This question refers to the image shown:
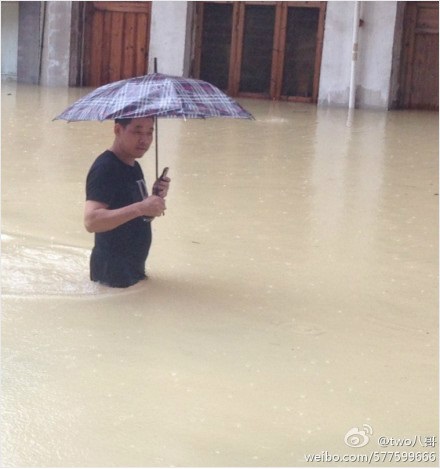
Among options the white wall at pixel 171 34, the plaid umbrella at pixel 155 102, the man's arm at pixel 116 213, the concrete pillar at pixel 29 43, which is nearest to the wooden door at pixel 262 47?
the white wall at pixel 171 34

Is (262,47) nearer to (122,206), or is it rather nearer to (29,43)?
(29,43)

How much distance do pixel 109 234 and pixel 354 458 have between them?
7.22 ft

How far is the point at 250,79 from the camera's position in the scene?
19516 millimetres

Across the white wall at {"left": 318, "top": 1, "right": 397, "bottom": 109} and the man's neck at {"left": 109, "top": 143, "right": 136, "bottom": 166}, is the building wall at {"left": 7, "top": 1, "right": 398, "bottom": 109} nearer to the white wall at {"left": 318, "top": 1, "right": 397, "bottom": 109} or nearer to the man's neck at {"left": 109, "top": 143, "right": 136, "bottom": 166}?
the white wall at {"left": 318, "top": 1, "right": 397, "bottom": 109}

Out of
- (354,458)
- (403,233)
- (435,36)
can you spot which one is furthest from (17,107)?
(354,458)

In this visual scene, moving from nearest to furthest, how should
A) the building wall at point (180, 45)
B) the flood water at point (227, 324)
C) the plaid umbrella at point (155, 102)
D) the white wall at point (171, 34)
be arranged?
the flood water at point (227, 324), the plaid umbrella at point (155, 102), the building wall at point (180, 45), the white wall at point (171, 34)

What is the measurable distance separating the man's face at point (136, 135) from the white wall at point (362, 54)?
13.1 meters

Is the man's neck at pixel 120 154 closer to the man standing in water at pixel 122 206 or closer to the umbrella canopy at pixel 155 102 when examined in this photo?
the man standing in water at pixel 122 206

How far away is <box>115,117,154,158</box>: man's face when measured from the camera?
5.23 m

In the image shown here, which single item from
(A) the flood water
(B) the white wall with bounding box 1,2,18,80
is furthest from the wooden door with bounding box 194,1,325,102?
(A) the flood water

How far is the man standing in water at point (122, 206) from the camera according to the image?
16.9 ft

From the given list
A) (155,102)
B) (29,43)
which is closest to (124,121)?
(155,102)

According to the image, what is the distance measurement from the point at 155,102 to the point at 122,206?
1.95 ft

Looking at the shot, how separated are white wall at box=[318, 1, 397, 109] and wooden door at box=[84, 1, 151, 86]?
147 inches
